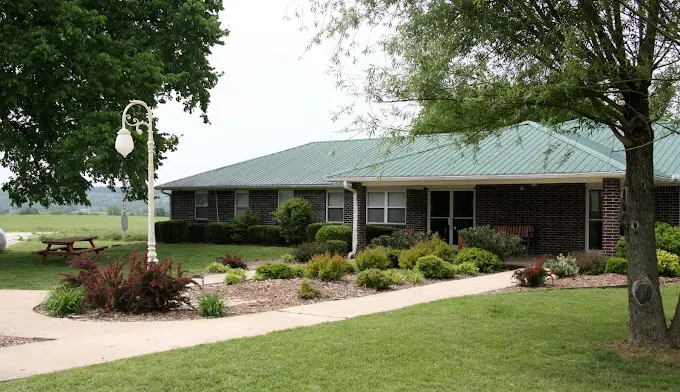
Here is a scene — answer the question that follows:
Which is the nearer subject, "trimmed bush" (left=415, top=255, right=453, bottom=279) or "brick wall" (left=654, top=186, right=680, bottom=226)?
"trimmed bush" (left=415, top=255, right=453, bottom=279)

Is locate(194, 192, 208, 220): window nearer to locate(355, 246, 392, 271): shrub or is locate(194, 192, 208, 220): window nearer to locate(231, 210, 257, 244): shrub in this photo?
locate(231, 210, 257, 244): shrub

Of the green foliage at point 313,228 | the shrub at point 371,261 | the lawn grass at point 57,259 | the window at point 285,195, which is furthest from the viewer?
the window at point 285,195

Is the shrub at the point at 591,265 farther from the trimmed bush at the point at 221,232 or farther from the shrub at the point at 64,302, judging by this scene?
the trimmed bush at the point at 221,232

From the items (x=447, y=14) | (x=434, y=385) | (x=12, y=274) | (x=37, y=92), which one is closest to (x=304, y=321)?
(x=434, y=385)

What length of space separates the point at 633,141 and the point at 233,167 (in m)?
26.6

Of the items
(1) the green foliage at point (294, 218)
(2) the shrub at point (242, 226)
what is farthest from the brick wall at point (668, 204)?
(2) the shrub at point (242, 226)

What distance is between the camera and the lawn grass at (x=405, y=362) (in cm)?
656

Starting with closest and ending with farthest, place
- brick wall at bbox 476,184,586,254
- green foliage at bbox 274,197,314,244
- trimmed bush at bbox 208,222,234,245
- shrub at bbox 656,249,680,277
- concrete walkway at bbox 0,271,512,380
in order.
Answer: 1. concrete walkway at bbox 0,271,512,380
2. shrub at bbox 656,249,680,277
3. brick wall at bbox 476,184,586,254
4. green foliage at bbox 274,197,314,244
5. trimmed bush at bbox 208,222,234,245

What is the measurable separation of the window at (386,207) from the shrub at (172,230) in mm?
9885

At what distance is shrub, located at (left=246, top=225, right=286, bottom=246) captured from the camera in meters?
28.2

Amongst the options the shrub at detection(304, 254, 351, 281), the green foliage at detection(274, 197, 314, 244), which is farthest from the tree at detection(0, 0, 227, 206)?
the shrub at detection(304, 254, 351, 281)

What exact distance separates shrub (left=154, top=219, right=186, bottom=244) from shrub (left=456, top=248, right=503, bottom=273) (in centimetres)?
1696

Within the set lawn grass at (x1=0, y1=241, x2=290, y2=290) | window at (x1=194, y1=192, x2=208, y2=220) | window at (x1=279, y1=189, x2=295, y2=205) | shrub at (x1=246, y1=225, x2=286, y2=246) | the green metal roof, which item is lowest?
lawn grass at (x1=0, y1=241, x2=290, y2=290)

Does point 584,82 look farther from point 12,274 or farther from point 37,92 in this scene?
point 37,92
